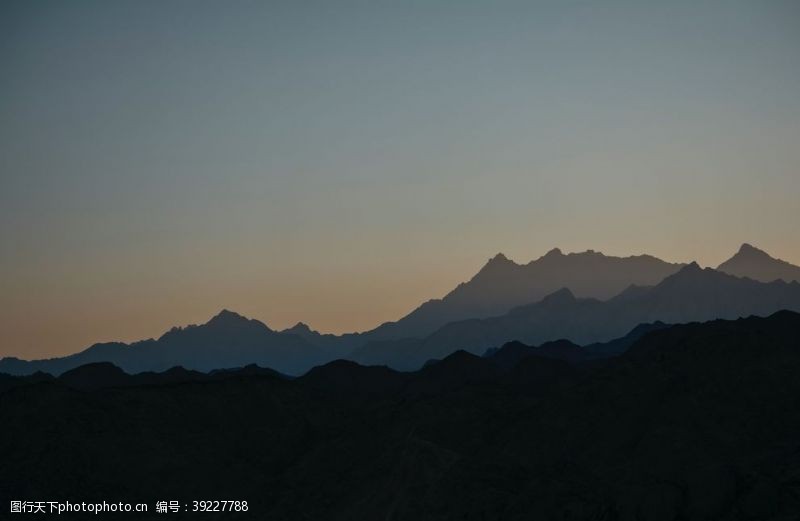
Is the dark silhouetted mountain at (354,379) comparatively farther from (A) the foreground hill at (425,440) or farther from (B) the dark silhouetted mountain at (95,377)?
(A) the foreground hill at (425,440)

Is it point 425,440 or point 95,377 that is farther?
point 95,377

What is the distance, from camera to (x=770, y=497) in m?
48.2

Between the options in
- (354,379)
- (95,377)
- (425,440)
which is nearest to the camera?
(425,440)

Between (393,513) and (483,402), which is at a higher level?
(483,402)

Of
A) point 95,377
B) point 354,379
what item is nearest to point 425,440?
point 354,379

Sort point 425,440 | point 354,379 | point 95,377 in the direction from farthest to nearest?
point 354,379 < point 95,377 < point 425,440

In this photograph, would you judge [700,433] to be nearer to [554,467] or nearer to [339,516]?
[554,467]

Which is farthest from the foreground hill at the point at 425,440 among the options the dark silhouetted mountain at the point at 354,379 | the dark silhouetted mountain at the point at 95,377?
the dark silhouetted mountain at the point at 95,377

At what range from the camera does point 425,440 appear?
78750mm

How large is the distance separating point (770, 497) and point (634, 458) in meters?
25.1

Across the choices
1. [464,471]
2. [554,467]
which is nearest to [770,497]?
[464,471]

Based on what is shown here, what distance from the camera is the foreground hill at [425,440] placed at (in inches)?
2616

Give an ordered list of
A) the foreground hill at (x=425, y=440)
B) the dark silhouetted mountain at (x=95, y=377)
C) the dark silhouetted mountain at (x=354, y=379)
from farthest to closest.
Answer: the dark silhouetted mountain at (x=354, y=379), the dark silhouetted mountain at (x=95, y=377), the foreground hill at (x=425, y=440)

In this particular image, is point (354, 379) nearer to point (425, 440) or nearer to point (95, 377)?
point (95, 377)
